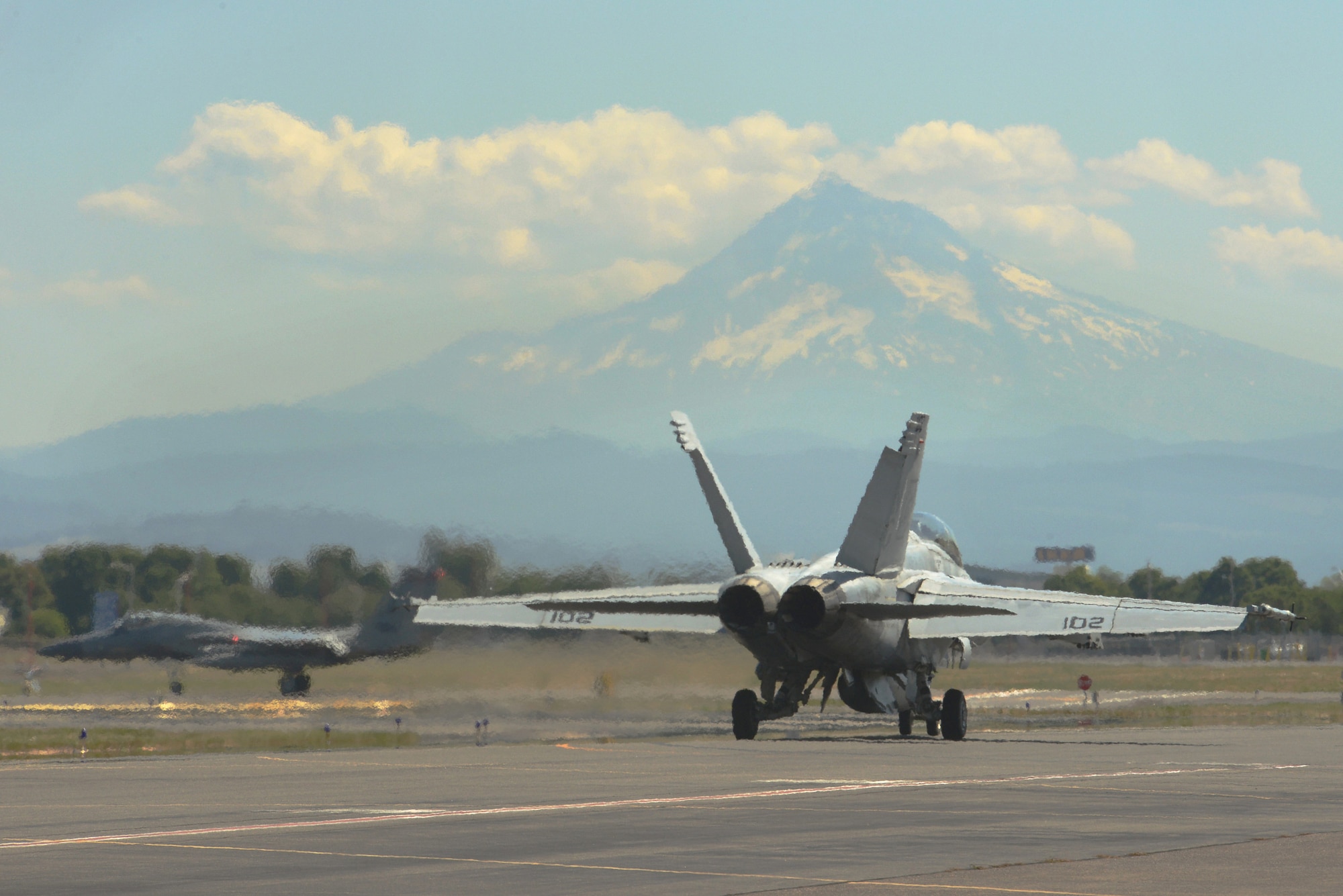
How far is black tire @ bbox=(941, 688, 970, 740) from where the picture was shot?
35.5 m

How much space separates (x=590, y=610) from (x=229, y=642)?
25143mm

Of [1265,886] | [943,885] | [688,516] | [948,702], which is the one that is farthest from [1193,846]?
[688,516]

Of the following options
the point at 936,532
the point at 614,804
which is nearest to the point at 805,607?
the point at 936,532

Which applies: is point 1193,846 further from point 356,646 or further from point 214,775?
point 356,646

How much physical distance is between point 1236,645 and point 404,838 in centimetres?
11007

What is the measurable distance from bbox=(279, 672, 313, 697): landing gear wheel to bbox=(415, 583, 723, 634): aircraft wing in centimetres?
1423

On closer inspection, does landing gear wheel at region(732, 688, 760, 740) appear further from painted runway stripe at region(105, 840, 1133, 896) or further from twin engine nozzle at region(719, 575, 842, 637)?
painted runway stripe at region(105, 840, 1133, 896)

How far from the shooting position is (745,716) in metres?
35.5

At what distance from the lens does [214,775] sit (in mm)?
25703

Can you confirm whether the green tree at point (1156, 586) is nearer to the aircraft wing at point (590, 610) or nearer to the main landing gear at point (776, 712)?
the aircraft wing at point (590, 610)

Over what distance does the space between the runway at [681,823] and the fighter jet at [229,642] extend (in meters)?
23.3

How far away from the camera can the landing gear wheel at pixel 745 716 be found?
35.5 meters

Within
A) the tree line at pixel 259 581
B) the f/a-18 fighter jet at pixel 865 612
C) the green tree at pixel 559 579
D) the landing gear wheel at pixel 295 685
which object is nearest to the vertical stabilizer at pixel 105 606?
the tree line at pixel 259 581

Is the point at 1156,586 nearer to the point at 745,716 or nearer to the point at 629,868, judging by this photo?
the point at 745,716
